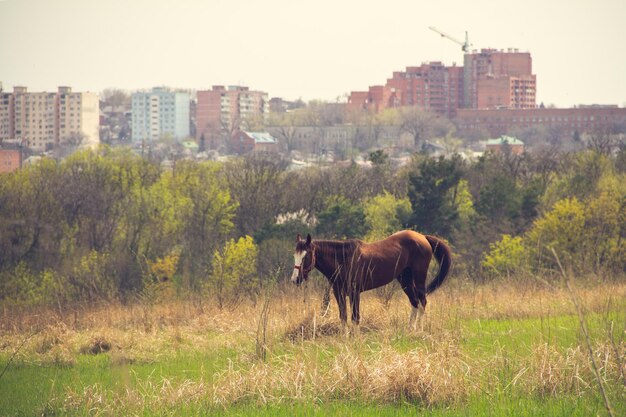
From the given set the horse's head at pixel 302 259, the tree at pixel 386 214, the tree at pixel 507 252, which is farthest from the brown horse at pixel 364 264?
the tree at pixel 386 214

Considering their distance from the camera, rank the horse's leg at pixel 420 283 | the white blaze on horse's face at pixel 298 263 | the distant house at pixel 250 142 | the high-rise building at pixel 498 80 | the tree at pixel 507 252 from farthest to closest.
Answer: the high-rise building at pixel 498 80
the distant house at pixel 250 142
the tree at pixel 507 252
the horse's leg at pixel 420 283
the white blaze on horse's face at pixel 298 263

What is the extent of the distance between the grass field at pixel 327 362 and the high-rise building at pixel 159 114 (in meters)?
172

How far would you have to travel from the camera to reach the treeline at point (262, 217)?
32.4 meters

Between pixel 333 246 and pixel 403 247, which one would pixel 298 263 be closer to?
pixel 333 246

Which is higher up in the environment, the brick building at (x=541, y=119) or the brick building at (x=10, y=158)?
the brick building at (x=541, y=119)

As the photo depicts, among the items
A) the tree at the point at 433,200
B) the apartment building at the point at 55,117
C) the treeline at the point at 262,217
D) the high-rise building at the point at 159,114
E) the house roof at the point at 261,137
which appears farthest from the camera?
the high-rise building at the point at 159,114

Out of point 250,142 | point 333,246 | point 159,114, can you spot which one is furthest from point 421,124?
point 333,246

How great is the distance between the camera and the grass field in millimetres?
7605

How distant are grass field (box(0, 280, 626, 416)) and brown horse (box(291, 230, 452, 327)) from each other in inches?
9.6

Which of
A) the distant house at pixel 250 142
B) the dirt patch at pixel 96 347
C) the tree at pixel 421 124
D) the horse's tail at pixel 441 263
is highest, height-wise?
the tree at pixel 421 124

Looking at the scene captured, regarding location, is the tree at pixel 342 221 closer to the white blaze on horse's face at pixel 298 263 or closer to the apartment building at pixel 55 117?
the white blaze on horse's face at pixel 298 263

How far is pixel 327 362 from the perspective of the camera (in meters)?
8.51

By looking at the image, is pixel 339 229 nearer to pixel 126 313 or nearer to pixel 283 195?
pixel 283 195

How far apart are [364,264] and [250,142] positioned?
131 m
